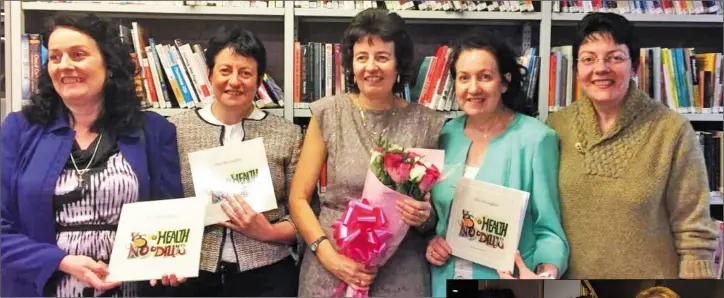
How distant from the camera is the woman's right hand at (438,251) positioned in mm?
1947

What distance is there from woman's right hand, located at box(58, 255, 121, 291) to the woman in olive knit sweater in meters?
1.55

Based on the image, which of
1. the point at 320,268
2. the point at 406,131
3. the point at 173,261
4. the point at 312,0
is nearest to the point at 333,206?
the point at 320,268

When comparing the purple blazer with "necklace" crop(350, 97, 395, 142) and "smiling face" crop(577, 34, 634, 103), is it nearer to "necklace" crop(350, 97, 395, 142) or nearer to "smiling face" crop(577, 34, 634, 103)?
"necklace" crop(350, 97, 395, 142)

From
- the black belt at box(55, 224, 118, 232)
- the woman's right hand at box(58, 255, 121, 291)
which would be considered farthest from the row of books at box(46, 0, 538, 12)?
the woman's right hand at box(58, 255, 121, 291)

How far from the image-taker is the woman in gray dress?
190 centimetres

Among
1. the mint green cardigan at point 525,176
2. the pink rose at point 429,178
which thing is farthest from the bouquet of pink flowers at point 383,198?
the mint green cardigan at point 525,176

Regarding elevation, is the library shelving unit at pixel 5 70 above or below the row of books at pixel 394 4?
below

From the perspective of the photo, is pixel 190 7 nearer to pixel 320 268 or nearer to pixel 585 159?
pixel 320 268

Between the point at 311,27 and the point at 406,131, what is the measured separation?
0.51 m

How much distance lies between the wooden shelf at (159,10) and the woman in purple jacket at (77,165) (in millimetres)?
52

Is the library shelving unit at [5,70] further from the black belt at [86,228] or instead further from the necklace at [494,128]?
the necklace at [494,128]

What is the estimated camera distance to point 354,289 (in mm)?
1908

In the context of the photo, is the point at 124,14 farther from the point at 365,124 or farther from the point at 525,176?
the point at 525,176

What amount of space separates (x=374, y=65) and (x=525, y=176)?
621 mm
